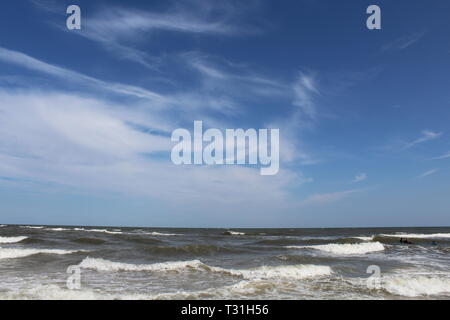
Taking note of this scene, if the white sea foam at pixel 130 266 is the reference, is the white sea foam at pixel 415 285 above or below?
above

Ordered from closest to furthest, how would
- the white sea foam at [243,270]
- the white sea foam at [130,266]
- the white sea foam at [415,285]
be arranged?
the white sea foam at [415,285], the white sea foam at [243,270], the white sea foam at [130,266]

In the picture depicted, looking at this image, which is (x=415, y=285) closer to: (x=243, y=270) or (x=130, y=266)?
(x=243, y=270)

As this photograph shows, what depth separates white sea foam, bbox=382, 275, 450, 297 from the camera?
11.1 m

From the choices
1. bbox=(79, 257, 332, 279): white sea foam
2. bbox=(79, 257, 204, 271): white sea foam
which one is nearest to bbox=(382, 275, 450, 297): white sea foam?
bbox=(79, 257, 332, 279): white sea foam

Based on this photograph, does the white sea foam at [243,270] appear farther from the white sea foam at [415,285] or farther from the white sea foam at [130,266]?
the white sea foam at [415,285]

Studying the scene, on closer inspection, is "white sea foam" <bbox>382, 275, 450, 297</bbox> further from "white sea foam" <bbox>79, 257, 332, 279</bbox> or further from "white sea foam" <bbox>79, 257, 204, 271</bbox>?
"white sea foam" <bbox>79, 257, 204, 271</bbox>

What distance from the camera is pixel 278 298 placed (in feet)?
33.6

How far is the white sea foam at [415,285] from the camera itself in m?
11.1

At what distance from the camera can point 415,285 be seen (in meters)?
12.0

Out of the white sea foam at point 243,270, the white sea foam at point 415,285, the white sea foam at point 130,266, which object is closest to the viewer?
the white sea foam at point 415,285

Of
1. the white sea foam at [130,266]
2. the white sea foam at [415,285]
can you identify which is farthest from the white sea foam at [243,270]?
the white sea foam at [415,285]

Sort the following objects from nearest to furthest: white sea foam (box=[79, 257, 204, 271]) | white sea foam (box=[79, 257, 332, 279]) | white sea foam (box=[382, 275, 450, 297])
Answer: white sea foam (box=[382, 275, 450, 297]), white sea foam (box=[79, 257, 332, 279]), white sea foam (box=[79, 257, 204, 271])
